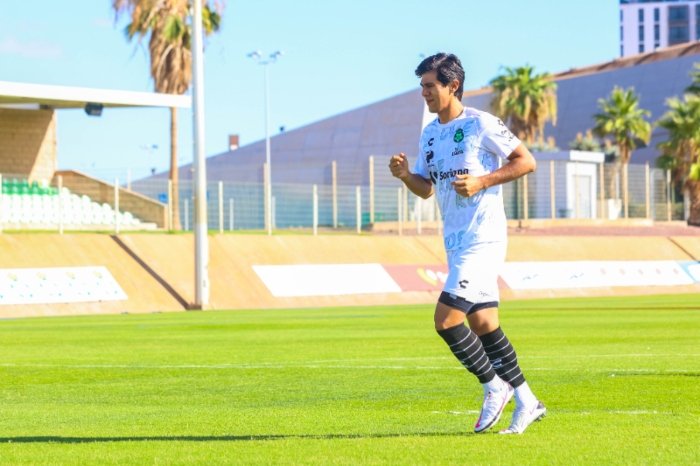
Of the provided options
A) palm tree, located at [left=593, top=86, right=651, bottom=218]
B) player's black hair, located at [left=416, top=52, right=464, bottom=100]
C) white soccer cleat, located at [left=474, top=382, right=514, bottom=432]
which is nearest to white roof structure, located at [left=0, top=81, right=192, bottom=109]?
player's black hair, located at [left=416, top=52, right=464, bottom=100]

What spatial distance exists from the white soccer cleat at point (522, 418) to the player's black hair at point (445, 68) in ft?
6.60

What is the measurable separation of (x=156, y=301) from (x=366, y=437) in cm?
2717

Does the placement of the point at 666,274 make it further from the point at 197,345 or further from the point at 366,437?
the point at 366,437

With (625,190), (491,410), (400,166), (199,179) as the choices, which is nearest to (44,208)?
(199,179)

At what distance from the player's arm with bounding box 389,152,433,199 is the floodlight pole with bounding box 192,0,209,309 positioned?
87.5ft

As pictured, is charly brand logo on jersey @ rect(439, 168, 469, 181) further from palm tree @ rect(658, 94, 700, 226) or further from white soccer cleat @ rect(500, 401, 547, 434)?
palm tree @ rect(658, 94, 700, 226)

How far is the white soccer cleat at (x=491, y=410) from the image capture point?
8.67m

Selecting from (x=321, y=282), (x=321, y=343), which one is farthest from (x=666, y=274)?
(x=321, y=343)

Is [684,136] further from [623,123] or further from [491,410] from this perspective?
[491,410]

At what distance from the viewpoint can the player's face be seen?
886 cm

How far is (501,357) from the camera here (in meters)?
8.85

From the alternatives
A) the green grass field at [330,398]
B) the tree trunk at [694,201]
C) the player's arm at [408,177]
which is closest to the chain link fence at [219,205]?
the tree trunk at [694,201]

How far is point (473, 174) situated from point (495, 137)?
27cm

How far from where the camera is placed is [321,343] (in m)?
19.4
